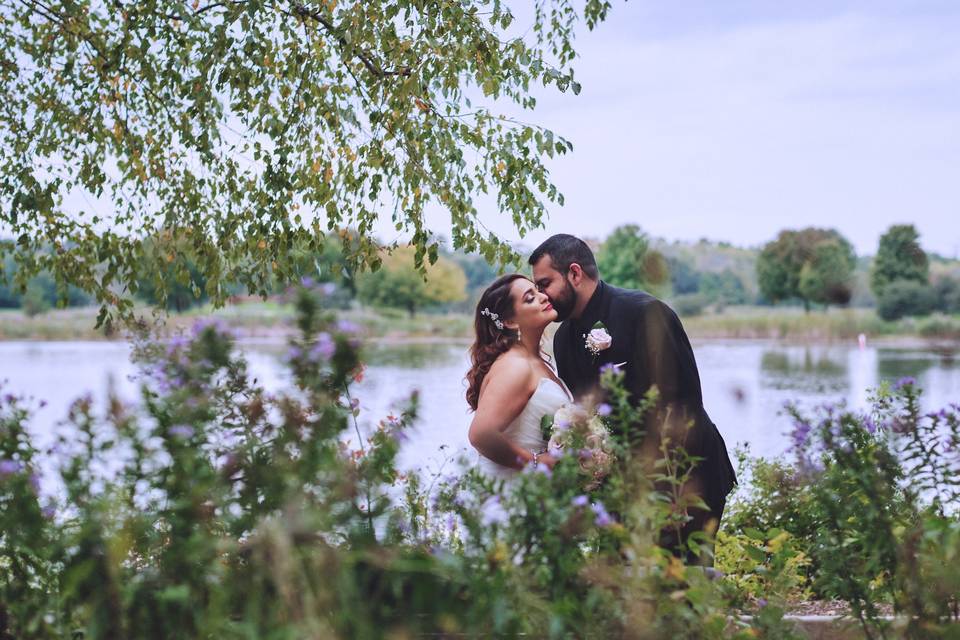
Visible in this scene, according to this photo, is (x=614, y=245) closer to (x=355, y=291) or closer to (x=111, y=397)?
(x=355, y=291)

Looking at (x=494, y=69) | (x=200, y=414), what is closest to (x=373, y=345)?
(x=200, y=414)

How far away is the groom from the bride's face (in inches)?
6.2

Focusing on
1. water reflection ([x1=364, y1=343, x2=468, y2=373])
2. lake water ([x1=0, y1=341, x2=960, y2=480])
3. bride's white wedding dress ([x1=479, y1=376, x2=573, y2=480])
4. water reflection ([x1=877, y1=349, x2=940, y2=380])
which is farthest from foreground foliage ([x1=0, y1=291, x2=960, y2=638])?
water reflection ([x1=877, y1=349, x2=940, y2=380])

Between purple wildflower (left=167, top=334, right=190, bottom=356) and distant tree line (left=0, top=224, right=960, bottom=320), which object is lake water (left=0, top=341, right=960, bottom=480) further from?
distant tree line (left=0, top=224, right=960, bottom=320)

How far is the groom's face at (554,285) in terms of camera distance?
5031mm

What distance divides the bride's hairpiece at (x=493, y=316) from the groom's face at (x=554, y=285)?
1.06 feet

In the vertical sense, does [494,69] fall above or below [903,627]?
above

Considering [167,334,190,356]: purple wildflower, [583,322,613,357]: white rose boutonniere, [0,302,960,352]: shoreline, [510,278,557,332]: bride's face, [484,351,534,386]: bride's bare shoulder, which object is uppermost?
[510,278,557,332]: bride's face

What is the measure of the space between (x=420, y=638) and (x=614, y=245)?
269 feet

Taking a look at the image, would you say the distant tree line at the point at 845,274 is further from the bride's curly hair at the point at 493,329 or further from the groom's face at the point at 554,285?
the bride's curly hair at the point at 493,329

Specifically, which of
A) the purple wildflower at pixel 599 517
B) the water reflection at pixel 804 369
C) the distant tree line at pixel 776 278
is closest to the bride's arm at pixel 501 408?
the purple wildflower at pixel 599 517

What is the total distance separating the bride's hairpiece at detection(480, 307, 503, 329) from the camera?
4.88 metres

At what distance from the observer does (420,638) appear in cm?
263

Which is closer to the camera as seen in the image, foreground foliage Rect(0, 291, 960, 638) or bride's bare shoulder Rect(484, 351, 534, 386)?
foreground foliage Rect(0, 291, 960, 638)
